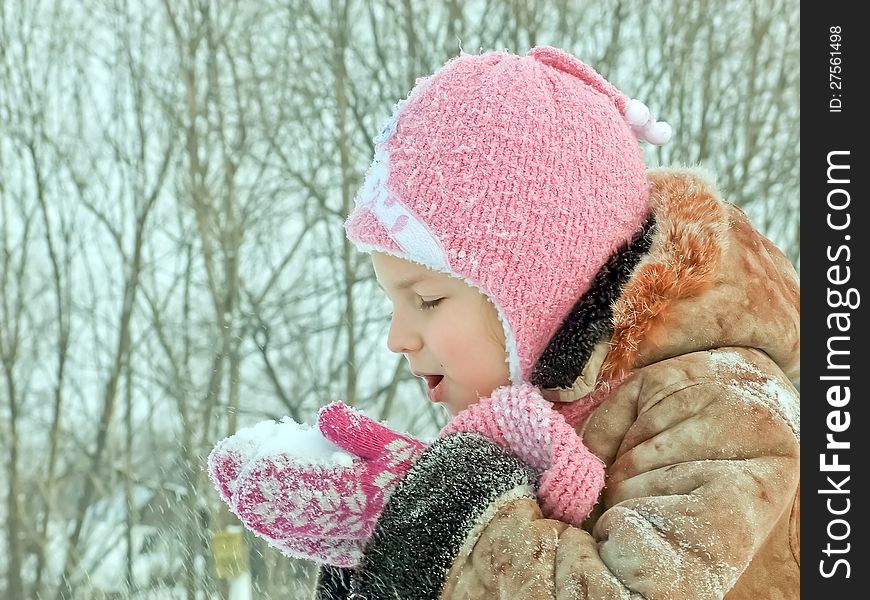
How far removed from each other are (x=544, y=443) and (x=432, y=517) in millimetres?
183

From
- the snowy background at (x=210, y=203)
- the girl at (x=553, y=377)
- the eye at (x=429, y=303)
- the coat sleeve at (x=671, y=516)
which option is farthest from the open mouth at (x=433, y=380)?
the snowy background at (x=210, y=203)

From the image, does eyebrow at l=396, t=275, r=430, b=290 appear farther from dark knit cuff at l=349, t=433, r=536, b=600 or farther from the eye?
dark knit cuff at l=349, t=433, r=536, b=600

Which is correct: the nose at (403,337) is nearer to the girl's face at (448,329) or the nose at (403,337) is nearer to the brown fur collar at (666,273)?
the girl's face at (448,329)

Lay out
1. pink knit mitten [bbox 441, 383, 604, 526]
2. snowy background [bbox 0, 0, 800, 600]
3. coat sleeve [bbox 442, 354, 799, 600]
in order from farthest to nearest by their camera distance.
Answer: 1. snowy background [bbox 0, 0, 800, 600]
2. pink knit mitten [bbox 441, 383, 604, 526]
3. coat sleeve [bbox 442, 354, 799, 600]

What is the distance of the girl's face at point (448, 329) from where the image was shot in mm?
1486

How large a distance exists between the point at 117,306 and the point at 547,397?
22.3ft

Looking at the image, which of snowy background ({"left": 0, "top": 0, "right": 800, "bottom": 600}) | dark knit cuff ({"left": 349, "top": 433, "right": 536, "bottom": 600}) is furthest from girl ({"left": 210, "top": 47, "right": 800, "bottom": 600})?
snowy background ({"left": 0, "top": 0, "right": 800, "bottom": 600})

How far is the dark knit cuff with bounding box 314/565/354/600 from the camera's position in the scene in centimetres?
155

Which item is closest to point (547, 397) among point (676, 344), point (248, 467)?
point (676, 344)

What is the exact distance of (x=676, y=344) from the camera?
1.42m

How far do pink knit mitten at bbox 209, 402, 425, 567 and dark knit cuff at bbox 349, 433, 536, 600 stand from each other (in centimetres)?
5

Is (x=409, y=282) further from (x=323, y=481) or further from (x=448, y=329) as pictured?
(x=323, y=481)

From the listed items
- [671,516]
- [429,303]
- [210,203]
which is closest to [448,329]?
[429,303]
